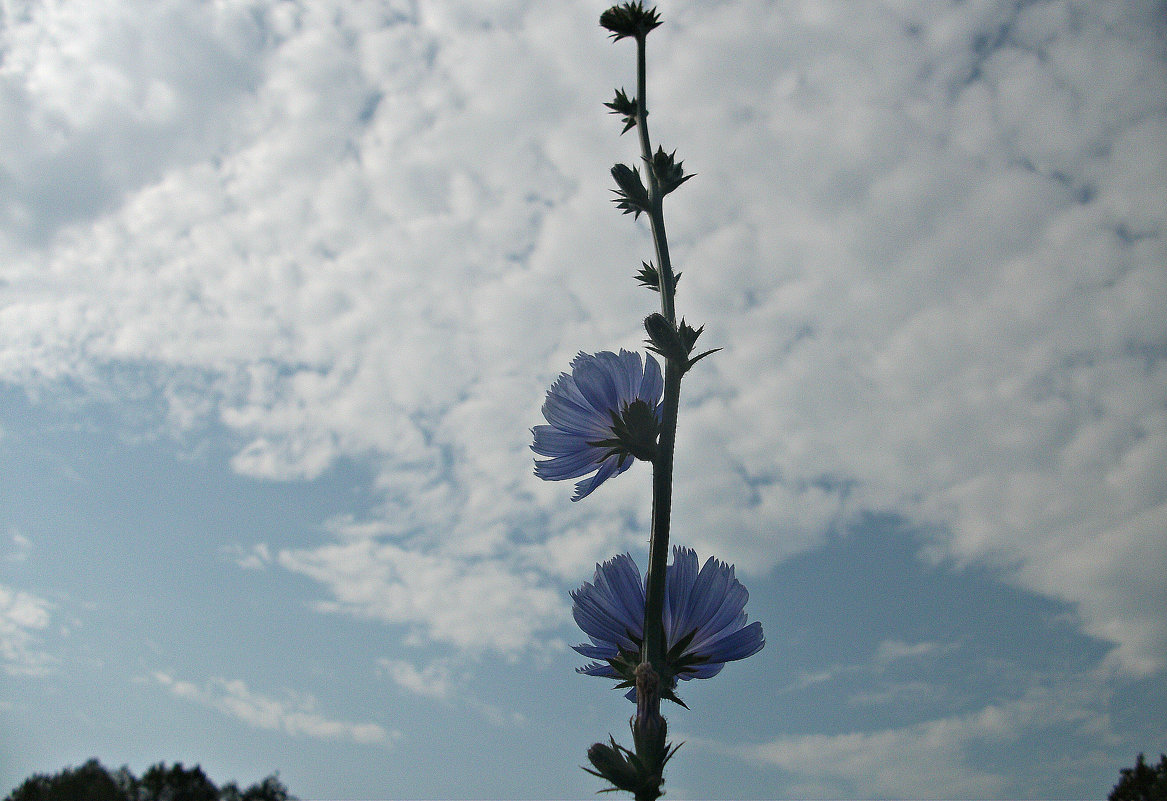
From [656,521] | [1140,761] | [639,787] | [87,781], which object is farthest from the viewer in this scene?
[87,781]

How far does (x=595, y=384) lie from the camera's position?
5.83 ft

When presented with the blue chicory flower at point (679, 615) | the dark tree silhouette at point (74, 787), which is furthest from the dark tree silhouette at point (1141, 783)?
the dark tree silhouette at point (74, 787)

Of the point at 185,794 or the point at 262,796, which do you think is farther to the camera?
the point at 262,796

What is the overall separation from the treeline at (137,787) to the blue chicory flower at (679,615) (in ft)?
143

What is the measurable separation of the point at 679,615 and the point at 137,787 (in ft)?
184

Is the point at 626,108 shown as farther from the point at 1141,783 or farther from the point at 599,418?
the point at 1141,783

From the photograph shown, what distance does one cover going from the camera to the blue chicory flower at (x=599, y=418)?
5.46 feet

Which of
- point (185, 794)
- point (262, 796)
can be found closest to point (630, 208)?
point (185, 794)

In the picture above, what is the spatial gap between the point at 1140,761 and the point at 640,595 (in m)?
32.8

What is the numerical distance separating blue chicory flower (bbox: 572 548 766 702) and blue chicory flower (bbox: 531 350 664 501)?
0.30 meters

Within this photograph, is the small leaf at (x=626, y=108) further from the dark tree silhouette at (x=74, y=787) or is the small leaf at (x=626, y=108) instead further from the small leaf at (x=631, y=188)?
the dark tree silhouette at (x=74, y=787)

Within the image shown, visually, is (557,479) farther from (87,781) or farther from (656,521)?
(87,781)

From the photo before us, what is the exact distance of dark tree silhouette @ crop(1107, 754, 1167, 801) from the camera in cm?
2342

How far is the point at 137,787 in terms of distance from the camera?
43.7m
